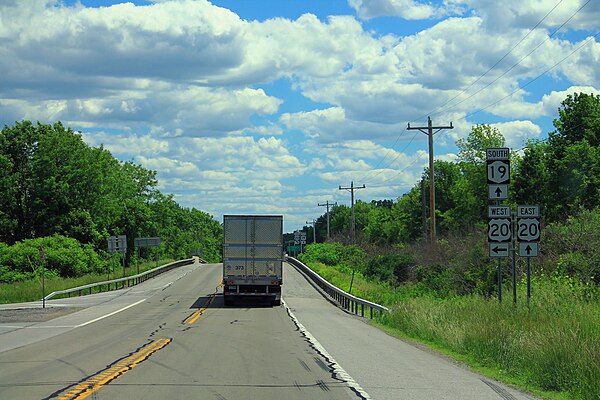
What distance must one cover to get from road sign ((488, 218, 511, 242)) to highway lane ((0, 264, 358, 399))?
556cm

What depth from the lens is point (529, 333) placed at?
47.1 feet

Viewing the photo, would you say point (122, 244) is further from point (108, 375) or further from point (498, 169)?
point (108, 375)

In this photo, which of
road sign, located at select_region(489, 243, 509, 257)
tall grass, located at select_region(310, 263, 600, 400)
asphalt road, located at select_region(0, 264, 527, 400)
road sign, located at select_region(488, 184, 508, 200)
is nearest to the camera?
asphalt road, located at select_region(0, 264, 527, 400)

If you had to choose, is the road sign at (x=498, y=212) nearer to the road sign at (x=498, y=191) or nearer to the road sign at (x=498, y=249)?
the road sign at (x=498, y=191)

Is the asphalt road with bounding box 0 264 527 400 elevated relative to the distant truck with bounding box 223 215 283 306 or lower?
lower

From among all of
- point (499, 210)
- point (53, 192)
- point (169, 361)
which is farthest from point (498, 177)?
point (53, 192)

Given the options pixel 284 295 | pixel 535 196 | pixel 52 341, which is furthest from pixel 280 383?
pixel 535 196

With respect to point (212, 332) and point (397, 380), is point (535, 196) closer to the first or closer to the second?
point (212, 332)

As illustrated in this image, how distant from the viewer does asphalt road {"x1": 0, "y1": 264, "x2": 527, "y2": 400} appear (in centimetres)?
1094

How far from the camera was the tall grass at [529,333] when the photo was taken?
1115 centimetres

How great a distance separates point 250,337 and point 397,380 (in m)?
8.68

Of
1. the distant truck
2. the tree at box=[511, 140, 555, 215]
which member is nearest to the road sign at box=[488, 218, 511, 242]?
the distant truck

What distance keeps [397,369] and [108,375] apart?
5.14 metres

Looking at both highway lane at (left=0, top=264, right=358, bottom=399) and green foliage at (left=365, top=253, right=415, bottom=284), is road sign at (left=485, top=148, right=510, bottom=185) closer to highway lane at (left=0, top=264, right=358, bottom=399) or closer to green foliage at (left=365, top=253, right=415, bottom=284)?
highway lane at (left=0, top=264, right=358, bottom=399)
